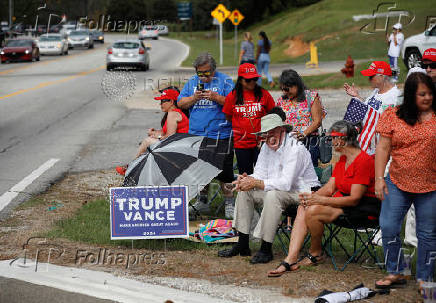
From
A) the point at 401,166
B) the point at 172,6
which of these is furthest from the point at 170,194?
the point at 172,6

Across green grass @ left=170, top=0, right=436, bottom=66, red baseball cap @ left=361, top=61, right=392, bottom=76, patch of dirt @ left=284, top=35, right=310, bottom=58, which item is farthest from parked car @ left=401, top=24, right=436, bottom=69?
patch of dirt @ left=284, top=35, right=310, bottom=58

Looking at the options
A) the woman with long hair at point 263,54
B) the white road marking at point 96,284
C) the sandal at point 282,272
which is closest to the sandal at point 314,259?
the sandal at point 282,272

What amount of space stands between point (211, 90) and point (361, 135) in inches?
79.6

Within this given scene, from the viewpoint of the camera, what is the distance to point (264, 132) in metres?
7.29

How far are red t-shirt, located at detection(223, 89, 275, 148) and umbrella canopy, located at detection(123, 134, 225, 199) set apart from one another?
1.14ft

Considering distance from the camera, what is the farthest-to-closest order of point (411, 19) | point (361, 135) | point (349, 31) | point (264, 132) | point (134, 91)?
1. point (349, 31)
2. point (411, 19)
3. point (134, 91)
4. point (361, 135)
5. point (264, 132)

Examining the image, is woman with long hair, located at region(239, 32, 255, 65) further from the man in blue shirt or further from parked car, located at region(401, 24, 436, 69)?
the man in blue shirt

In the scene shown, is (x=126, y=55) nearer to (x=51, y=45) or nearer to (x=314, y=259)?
(x=51, y=45)

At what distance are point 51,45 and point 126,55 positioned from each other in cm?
1751

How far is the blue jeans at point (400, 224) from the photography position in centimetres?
609

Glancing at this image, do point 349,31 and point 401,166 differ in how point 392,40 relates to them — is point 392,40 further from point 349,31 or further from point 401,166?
point 349,31

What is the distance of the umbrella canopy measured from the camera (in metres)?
7.92

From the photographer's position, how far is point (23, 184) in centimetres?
1109

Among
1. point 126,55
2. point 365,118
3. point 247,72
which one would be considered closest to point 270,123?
point 247,72
